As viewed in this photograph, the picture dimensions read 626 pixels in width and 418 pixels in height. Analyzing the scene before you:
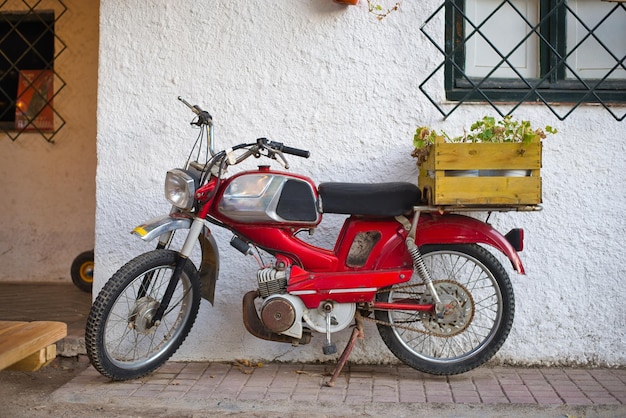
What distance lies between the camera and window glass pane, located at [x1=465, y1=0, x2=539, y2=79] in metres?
4.92

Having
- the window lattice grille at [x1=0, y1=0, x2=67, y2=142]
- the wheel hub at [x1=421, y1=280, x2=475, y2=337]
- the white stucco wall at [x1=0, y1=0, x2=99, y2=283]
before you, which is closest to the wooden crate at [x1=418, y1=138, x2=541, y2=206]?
the wheel hub at [x1=421, y1=280, x2=475, y2=337]

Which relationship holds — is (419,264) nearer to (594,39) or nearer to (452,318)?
(452,318)

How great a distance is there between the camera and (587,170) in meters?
4.73

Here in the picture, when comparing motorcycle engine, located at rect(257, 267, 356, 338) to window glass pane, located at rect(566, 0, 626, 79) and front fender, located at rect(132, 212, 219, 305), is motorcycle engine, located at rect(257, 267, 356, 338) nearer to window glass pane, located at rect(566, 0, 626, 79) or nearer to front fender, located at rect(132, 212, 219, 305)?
front fender, located at rect(132, 212, 219, 305)

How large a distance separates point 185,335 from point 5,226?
128 inches

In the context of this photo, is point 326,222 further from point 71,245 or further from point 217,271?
point 71,245

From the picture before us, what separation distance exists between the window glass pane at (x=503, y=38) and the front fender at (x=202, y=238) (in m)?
Result: 2.06

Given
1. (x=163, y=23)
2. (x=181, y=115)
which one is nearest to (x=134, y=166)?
(x=181, y=115)

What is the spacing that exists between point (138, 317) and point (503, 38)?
9.61 feet

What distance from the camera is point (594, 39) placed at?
16.1 feet

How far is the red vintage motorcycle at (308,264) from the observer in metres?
4.18

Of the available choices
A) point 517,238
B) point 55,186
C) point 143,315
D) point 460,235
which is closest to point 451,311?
point 460,235

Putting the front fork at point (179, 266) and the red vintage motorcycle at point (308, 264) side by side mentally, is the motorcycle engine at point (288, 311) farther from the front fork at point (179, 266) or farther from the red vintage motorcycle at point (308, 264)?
the front fork at point (179, 266)

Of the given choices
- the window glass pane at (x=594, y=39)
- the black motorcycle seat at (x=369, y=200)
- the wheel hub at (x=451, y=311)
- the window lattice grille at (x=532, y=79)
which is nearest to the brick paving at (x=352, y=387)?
the wheel hub at (x=451, y=311)
